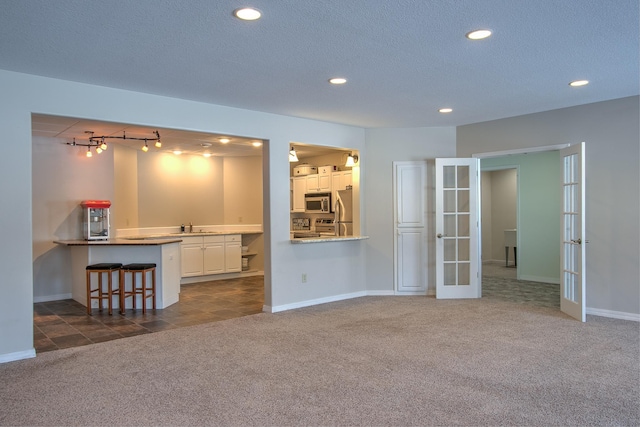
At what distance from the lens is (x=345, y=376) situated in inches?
137

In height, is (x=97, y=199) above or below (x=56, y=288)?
above

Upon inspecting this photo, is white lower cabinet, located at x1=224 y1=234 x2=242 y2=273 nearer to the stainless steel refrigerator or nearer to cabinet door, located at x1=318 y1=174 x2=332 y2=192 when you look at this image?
cabinet door, located at x1=318 y1=174 x2=332 y2=192

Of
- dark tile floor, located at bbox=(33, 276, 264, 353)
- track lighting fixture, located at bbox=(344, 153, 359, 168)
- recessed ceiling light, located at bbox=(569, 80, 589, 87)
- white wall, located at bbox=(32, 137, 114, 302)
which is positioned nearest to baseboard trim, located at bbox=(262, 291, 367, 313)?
dark tile floor, located at bbox=(33, 276, 264, 353)

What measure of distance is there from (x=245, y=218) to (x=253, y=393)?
6.63m

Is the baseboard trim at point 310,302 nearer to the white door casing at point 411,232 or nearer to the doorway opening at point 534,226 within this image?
the white door casing at point 411,232

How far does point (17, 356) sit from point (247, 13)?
3.52 meters

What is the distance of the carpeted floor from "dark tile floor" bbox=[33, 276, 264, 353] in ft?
1.13

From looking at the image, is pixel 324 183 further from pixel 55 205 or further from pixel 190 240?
pixel 55 205

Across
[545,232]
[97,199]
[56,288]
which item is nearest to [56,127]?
[97,199]

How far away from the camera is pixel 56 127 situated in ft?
19.7

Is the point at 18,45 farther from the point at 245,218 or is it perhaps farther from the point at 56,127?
the point at 245,218

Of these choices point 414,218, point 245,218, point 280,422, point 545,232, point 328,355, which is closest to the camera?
point 280,422

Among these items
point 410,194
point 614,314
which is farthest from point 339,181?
point 614,314

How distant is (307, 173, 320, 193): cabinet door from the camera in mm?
8328
